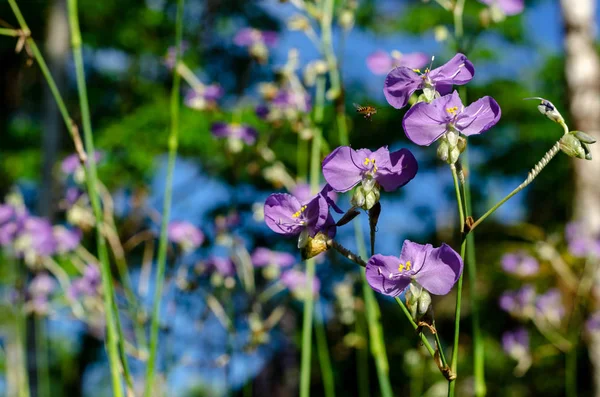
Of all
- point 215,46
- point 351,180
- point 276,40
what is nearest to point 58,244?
point 276,40

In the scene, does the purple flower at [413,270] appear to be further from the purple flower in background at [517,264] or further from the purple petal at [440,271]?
the purple flower in background at [517,264]

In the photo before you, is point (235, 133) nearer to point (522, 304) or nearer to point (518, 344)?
point (522, 304)

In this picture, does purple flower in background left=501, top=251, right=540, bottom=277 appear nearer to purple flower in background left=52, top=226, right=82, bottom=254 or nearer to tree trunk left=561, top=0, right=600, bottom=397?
tree trunk left=561, top=0, right=600, bottom=397

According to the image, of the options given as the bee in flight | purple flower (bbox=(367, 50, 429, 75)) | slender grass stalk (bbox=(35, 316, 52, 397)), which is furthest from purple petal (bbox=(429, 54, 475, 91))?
slender grass stalk (bbox=(35, 316, 52, 397))

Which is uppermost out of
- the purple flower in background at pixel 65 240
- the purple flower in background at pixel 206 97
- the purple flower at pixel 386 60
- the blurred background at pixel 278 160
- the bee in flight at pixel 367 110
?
the bee in flight at pixel 367 110

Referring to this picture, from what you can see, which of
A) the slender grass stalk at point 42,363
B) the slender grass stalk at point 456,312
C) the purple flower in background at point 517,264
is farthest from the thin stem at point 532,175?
the slender grass stalk at point 42,363

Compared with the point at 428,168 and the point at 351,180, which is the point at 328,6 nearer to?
the point at 351,180
